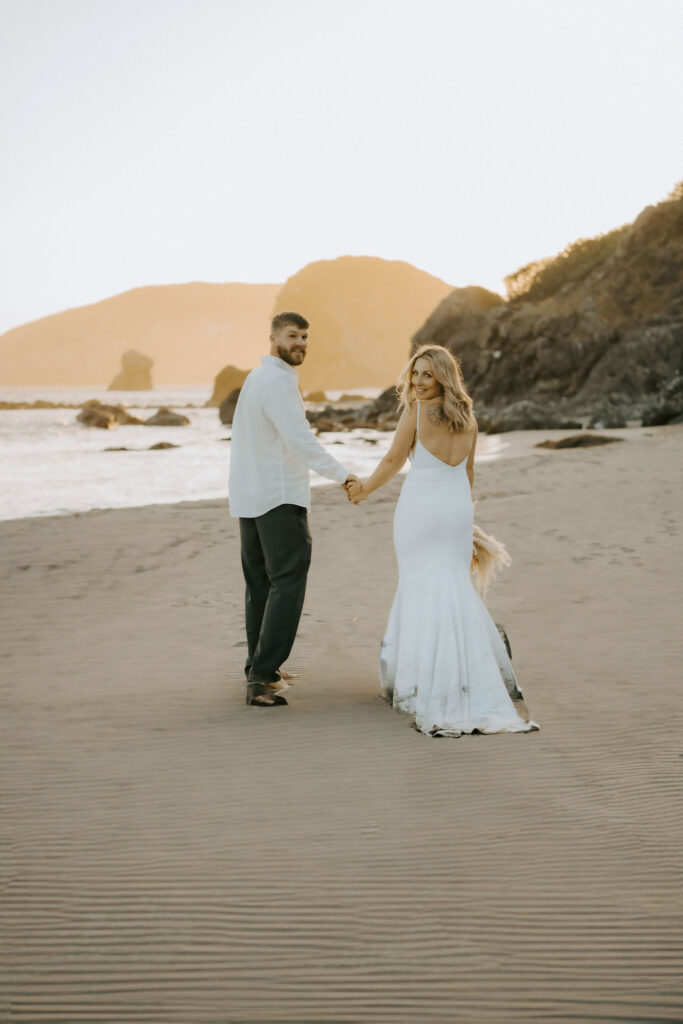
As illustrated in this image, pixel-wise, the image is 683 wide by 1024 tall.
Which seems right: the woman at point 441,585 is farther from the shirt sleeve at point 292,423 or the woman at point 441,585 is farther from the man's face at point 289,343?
the man's face at point 289,343

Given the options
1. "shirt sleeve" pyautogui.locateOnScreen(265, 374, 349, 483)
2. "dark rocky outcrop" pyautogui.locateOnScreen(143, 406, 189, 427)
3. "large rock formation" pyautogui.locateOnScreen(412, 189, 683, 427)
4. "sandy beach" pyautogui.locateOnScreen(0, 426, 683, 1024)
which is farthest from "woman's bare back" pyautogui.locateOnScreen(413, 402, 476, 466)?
"dark rocky outcrop" pyautogui.locateOnScreen(143, 406, 189, 427)

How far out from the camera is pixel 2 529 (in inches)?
473

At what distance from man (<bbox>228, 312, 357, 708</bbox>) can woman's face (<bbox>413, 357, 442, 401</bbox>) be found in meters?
0.62

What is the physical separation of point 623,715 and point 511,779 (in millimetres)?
1203

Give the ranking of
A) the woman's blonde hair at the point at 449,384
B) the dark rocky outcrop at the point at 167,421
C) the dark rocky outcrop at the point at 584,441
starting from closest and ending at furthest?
1. the woman's blonde hair at the point at 449,384
2. the dark rocky outcrop at the point at 584,441
3. the dark rocky outcrop at the point at 167,421

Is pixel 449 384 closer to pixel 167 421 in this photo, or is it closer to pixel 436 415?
pixel 436 415

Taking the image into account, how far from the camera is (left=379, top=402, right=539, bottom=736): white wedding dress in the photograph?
15.1ft

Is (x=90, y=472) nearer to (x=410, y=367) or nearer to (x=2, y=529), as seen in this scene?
(x=2, y=529)

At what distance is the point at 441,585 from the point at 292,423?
1.19 metres

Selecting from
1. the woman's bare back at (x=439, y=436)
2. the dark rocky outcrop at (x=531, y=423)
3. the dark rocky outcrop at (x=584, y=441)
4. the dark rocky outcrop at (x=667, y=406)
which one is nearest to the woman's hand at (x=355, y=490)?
the woman's bare back at (x=439, y=436)

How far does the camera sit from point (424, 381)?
464 centimetres

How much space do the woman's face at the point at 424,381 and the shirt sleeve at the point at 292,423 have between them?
584 mm

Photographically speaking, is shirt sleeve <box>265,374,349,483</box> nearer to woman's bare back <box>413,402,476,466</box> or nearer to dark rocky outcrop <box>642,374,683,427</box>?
woman's bare back <box>413,402,476,466</box>

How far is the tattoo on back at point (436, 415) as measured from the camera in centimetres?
467
